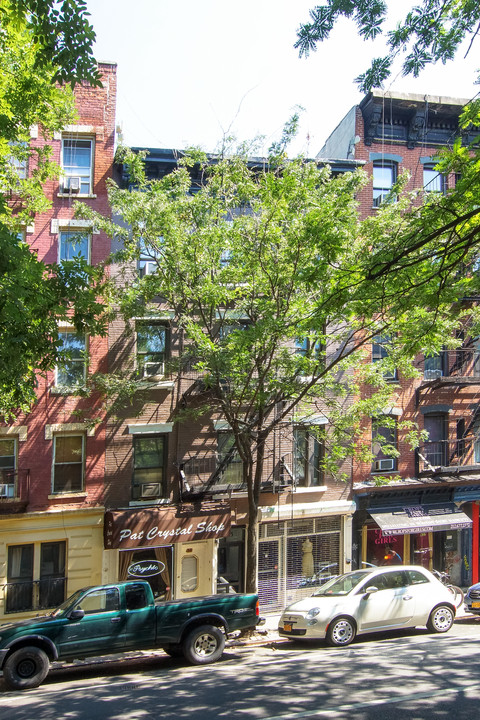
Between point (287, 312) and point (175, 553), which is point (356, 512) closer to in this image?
point (175, 553)

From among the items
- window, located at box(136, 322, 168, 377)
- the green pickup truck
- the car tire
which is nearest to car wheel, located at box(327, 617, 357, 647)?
the green pickup truck

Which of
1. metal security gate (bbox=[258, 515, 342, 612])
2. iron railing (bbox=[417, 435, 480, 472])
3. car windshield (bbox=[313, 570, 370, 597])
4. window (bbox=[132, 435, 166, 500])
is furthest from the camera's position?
iron railing (bbox=[417, 435, 480, 472])

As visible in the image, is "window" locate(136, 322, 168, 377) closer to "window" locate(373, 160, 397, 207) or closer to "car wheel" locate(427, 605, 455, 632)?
"window" locate(373, 160, 397, 207)

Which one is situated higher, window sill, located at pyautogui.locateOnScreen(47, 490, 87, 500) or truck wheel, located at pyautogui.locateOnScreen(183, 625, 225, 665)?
window sill, located at pyautogui.locateOnScreen(47, 490, 87, 500)

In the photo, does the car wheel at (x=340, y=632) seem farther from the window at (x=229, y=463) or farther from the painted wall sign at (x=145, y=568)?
the painted wall sign at (x=145, y=568)

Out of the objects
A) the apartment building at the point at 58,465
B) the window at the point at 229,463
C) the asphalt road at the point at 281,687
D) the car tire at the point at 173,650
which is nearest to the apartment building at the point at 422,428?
the window at the point at 229,463

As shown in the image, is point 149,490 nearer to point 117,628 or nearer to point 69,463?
point 69,463

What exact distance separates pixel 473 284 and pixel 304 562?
Answer: 1320 cm

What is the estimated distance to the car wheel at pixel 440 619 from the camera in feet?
46.4

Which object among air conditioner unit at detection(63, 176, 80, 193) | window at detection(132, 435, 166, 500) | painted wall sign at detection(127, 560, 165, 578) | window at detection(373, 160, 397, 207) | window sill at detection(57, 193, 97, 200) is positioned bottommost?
painted wall sign at detection(127, 560, 165, 578)

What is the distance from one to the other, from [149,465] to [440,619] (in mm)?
8685

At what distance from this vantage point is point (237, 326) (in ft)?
62.3

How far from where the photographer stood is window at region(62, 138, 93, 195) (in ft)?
60.7

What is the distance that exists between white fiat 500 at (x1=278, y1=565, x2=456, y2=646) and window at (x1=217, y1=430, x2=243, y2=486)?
5.27m
